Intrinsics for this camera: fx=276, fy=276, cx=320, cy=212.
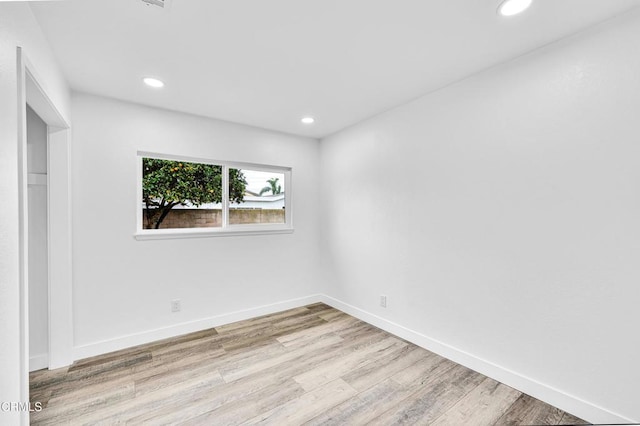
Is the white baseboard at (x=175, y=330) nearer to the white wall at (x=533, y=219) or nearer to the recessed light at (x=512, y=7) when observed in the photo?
the white wall at (x=533, y=219)

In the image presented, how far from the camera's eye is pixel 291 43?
181cm

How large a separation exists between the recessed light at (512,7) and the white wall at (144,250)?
102 inches

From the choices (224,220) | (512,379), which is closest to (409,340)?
(512,379)

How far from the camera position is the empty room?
1.55m

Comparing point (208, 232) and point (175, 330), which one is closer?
point (175, 330)

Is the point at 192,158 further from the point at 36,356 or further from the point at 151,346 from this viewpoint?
the point at 36,356

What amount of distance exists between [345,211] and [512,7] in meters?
2.42

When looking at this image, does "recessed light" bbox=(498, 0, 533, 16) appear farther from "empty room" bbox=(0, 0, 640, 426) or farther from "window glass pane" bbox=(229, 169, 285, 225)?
"window glass pane" bbox=(229, 169, 285, 225)

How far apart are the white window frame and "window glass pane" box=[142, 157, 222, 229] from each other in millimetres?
54

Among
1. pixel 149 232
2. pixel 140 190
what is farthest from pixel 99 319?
pixel 140 190

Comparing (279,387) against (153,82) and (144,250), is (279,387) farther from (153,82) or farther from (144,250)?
(153,82)

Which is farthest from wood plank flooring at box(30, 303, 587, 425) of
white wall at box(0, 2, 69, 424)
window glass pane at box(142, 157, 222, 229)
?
window glass pane at box(142, 157, 222, 229)

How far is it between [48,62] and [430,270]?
3236 mm

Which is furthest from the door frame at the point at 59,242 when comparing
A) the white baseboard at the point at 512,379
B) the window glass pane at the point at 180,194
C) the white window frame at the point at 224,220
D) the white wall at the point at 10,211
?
the white baseboard at the point at 512,379
